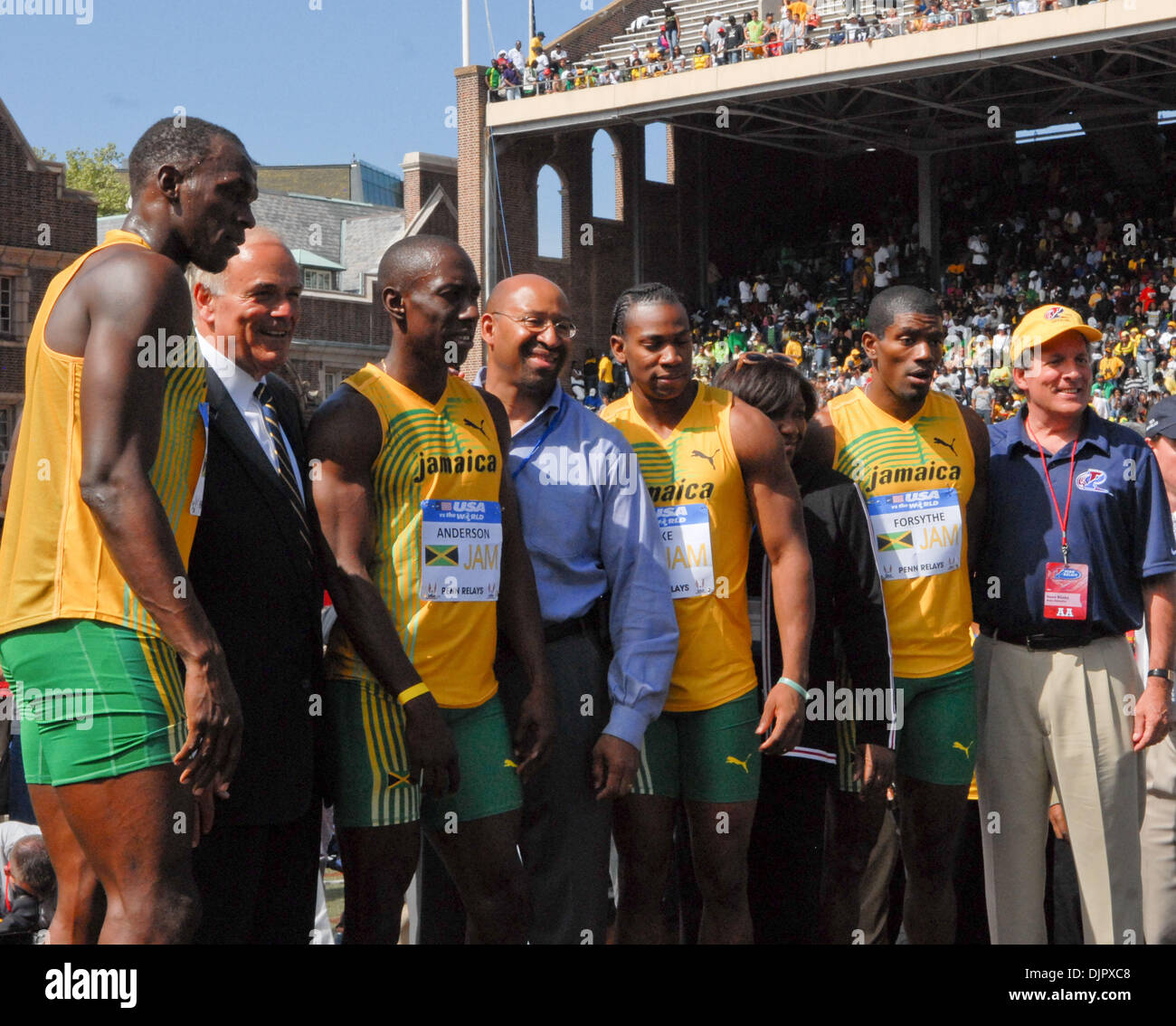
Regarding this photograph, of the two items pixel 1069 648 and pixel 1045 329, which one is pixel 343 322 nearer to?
→ pixel 1045 329

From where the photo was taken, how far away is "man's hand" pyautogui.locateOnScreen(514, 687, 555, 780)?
390 centimetres

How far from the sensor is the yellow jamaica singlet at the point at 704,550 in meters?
4.29

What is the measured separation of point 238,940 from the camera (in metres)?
3.41

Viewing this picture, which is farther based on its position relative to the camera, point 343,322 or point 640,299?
point 343,322

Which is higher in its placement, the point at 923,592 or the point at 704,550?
the point at 704,550

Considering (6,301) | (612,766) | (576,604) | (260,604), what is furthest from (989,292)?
(260,604)

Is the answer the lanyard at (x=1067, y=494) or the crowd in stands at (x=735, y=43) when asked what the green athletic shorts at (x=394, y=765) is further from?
the crowd in stands at (x=735, y=43)

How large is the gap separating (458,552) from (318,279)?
123ft

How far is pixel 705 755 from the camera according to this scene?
4.25 metres

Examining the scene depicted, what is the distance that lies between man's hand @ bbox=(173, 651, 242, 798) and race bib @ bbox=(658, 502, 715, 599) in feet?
5.63

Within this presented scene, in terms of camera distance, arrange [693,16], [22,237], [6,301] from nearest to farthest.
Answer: [22,237]
[6,301]
[693,16]
